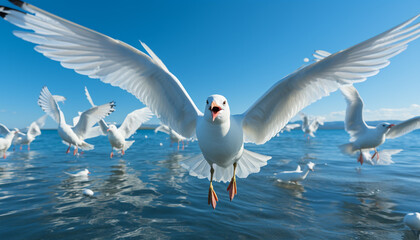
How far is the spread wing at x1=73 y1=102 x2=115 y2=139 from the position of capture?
9.60 meters

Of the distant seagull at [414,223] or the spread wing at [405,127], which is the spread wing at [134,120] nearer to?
the distant seagull at [414,223]

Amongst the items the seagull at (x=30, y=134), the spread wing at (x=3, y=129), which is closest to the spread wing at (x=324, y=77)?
the spread wing at (x=3, y=129)

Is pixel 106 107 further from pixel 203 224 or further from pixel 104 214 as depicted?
pixel 203 224

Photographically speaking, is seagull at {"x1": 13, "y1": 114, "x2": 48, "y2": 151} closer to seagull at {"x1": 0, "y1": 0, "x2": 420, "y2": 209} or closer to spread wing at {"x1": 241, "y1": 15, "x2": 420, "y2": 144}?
seagull at {"x1": 0, "y1": 0, "x2": 420, "y2": 209}

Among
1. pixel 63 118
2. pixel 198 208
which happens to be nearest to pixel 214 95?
pixel 198 208

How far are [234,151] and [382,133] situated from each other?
7608 mm

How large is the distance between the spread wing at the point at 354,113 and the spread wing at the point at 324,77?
4499mm

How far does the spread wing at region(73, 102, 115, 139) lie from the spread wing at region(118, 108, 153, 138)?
1053 millimetres

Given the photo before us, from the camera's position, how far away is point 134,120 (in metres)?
10.8

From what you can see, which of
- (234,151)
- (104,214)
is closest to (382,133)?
(234,151)

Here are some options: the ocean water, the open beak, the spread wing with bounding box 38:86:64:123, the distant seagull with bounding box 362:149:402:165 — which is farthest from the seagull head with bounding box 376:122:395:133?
the spread wing with bounding box 38:86:64:123

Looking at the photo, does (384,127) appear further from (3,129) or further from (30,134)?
(3,129)

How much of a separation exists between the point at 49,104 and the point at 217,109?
35.4 ft

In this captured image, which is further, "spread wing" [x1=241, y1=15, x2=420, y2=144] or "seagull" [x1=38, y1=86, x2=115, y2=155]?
"seagull" [x1=38, y1=86, x2=115, y2=155]
